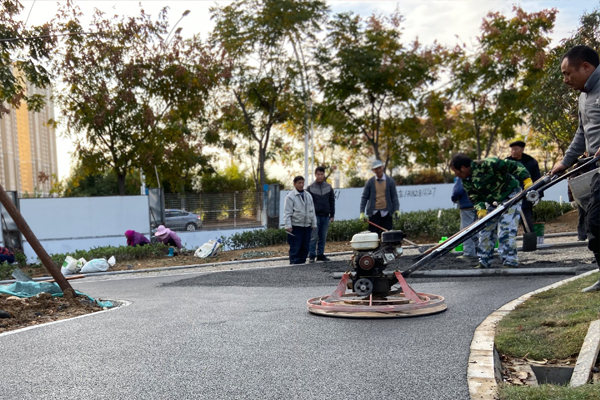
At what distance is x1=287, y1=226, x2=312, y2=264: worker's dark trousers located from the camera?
1337cm

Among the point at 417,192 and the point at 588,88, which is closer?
the point at 588,88

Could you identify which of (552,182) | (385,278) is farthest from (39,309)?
(552,182)

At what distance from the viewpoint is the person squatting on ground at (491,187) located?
29.9ft

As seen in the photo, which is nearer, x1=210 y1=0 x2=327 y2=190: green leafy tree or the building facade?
x1=210 y1=0 x2=327 y2=190: green leafy tree

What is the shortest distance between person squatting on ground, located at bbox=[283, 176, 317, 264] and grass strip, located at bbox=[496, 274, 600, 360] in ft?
23.0

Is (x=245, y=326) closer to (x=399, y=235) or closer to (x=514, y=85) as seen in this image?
(x=399, y=235)

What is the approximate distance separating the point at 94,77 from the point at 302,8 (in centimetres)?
972

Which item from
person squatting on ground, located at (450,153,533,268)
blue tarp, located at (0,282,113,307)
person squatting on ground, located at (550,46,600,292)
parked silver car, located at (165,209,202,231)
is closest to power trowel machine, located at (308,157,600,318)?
person squatting on ground, located at (550,46,600,292)

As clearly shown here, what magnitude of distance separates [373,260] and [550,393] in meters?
3.37

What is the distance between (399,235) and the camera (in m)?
6.79

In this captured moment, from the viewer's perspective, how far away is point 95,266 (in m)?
15.2

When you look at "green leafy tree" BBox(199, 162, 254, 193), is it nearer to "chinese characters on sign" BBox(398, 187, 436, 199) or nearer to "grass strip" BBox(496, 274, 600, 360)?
"chinese characters on sign" BBox(398, 187, 436, 199)

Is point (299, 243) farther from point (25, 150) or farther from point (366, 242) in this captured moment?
point (25, 150)

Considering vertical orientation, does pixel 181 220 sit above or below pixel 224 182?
below
